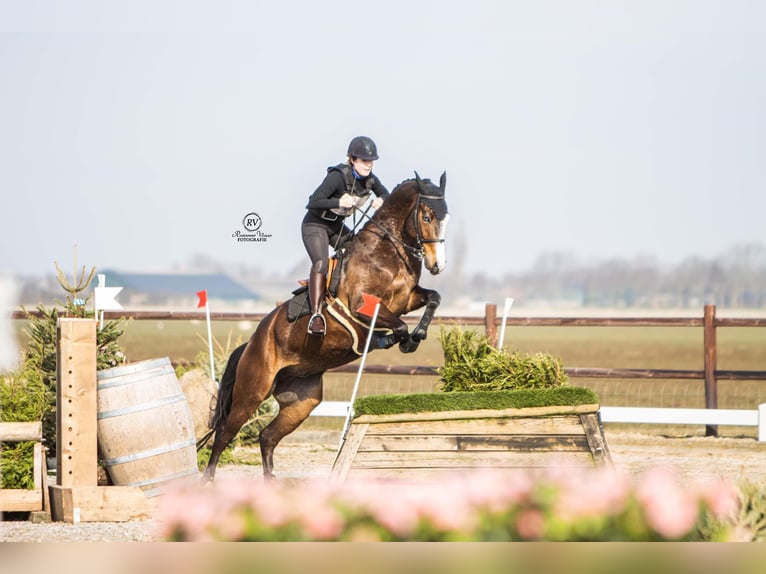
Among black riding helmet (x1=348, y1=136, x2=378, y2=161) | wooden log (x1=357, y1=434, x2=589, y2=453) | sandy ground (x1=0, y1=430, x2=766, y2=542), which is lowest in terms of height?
sandy ground (x1=0, y1=430, x2=766, y2=542)

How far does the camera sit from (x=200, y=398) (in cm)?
779

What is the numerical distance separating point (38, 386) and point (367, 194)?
2.41m

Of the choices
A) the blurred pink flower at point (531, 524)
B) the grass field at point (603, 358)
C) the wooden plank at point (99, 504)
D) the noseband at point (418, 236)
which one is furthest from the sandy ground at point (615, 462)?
the blurred pink flower at point (531, 524)

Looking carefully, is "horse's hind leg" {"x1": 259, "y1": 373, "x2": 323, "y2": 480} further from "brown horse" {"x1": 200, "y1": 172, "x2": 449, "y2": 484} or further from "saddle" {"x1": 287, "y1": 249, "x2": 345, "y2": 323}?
"saddle" {"x1": 287, "y1": 249, "x2": 345, "y2": 323}

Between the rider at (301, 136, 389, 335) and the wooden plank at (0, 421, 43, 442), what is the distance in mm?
1697

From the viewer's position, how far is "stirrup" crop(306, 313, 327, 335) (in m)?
6.35

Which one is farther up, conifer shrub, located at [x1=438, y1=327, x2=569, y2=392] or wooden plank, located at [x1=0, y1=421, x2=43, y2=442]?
conifer shrub, located at [x1=438, y1=327, x2=569, y2=392]

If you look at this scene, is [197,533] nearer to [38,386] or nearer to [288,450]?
[38,386]

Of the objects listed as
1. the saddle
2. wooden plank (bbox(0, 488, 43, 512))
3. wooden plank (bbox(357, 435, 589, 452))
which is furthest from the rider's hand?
wooden plank (bbox(0, 488, 43, 512))

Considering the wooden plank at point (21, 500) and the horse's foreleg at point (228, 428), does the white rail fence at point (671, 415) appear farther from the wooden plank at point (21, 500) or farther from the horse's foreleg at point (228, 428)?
the wooden plank at point (21, 500)

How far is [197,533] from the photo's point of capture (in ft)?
8.41

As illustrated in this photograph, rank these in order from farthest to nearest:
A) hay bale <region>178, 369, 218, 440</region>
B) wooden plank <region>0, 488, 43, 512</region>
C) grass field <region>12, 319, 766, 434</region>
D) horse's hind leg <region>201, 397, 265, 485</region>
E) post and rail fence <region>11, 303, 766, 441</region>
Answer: grass field <region>12, 319, 766, 434</region> → post and rail fence <region>11, 303, 766, 441</region> → hay bale <region>178, 369, 218, 440</region> → horse's hind leg <region>201, 397, 265, 485</region> → wooden plank <region>0, 488, 43, 512</region>

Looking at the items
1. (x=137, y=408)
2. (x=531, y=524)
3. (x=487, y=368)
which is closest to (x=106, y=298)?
(x=137, y=408)

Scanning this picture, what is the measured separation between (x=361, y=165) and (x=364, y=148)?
13 centimetres
